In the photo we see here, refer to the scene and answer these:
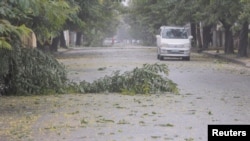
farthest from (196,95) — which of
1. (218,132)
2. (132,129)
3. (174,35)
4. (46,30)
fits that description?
(174,35)

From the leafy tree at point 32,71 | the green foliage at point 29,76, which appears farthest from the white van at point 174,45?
the green foliage at point 29,76

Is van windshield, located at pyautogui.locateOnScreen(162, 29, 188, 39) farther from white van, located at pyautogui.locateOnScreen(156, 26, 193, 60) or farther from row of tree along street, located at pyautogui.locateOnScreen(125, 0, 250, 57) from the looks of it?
row of tree along street, located at pyautogui.locateOnScreen(125, 0, 250, 57)

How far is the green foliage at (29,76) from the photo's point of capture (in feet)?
54.5

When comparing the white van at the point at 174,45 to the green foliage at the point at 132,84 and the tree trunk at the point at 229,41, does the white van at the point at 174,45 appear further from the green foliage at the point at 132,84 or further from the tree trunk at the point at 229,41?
the green foliage at the point at 132,84

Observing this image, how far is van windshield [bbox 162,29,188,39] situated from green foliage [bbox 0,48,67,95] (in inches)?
761

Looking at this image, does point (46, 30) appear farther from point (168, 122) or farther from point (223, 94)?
point (168, 122)

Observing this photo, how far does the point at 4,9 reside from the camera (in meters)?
11.5

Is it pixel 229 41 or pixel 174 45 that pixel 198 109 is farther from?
pixel 229 41

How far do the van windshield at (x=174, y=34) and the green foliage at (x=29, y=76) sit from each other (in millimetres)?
19332

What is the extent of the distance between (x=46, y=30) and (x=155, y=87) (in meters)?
3.81

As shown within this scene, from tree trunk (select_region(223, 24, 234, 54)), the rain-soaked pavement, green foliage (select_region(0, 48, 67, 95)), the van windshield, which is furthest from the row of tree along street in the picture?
green foliage (select_region(0, 48, 67, 95))

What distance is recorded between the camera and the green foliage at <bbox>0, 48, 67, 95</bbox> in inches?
655

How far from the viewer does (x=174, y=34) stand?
36.4 metres

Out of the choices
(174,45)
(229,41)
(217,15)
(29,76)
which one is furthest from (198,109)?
(229,41)
